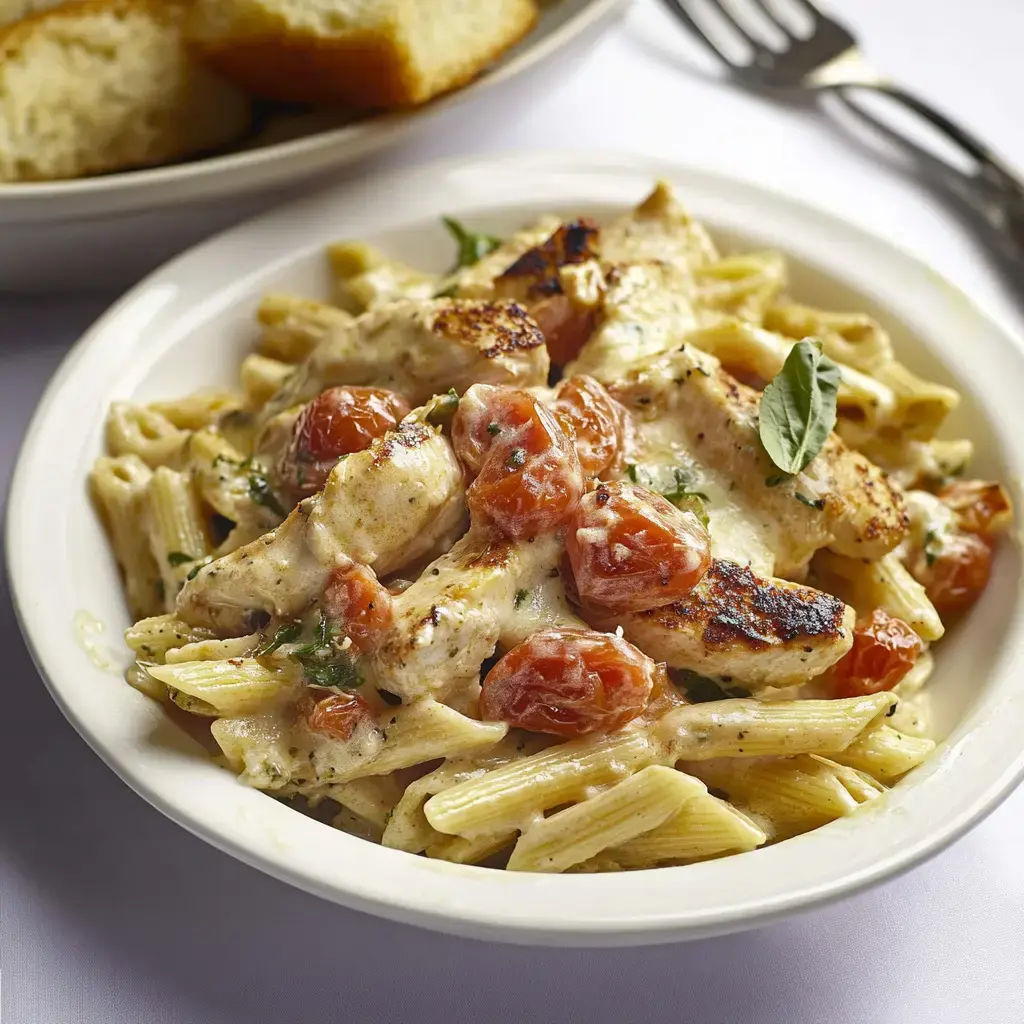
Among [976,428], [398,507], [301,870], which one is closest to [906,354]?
[976,428]

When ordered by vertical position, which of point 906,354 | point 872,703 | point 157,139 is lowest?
point 157,139

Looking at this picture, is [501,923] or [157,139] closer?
[501,923]

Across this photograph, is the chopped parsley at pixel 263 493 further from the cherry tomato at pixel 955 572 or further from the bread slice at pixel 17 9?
the bread slice at pixel 17 9

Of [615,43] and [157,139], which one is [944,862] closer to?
[157,139]

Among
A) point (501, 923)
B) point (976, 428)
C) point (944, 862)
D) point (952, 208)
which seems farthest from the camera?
point (952, 208)

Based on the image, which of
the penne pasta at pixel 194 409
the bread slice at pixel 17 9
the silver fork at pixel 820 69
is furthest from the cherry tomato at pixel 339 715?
the silver fork at pixel 820 69

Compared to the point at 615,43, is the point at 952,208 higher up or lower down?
higher up

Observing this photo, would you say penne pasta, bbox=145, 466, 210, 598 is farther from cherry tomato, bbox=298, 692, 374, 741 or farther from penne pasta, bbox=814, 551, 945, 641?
penne pasta, bbox=814, 551, 945, 641

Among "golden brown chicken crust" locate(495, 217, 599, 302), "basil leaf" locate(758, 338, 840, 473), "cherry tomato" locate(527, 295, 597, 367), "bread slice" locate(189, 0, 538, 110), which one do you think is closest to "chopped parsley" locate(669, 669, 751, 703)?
"basil leaf" locate(758, 338, 840, 473)

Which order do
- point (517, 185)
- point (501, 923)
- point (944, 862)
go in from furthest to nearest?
point (517, 185), point (944, 862), point (501, 923)
